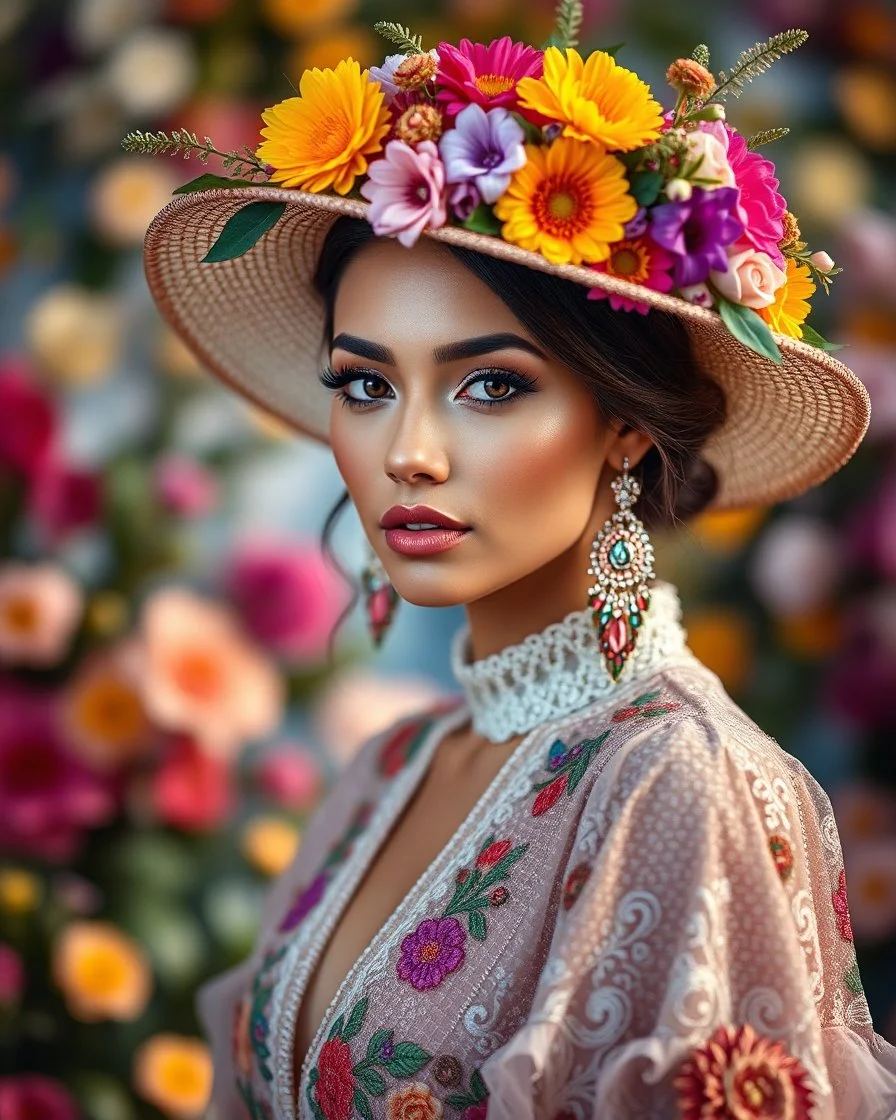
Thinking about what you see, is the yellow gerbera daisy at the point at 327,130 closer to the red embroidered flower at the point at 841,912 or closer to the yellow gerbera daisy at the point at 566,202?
the yellow gerbera daisy at the point at 566,202

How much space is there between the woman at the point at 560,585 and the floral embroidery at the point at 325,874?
3.1 inches

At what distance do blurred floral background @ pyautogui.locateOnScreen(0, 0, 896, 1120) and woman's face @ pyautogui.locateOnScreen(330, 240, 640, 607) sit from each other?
1.00 meters

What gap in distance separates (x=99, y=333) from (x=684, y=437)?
4.98 ft

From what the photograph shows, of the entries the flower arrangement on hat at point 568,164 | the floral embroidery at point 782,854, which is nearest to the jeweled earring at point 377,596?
the flower arrangement on hat at point 568,164

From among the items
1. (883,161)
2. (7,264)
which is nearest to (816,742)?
(883,161)

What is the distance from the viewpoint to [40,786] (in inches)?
84.7

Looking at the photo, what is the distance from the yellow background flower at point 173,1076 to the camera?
2.06 m

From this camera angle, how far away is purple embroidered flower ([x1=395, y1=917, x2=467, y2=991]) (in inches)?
48.8

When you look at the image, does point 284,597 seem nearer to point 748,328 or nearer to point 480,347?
point 480,347

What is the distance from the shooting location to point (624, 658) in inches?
51.8

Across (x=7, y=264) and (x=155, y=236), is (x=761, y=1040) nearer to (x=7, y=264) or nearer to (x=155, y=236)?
(x=155, y=236)

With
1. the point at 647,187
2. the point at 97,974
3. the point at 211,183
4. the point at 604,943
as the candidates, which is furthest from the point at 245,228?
the point at 97,974

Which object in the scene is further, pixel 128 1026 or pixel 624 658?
pixel 128 1026

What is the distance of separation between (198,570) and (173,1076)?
866 mm
